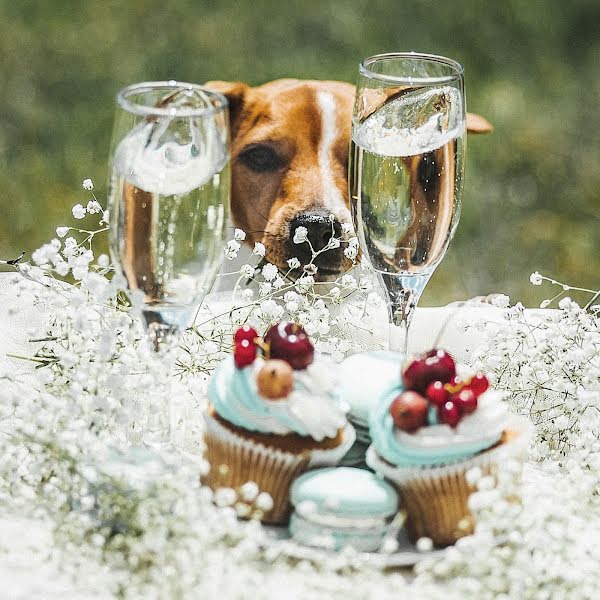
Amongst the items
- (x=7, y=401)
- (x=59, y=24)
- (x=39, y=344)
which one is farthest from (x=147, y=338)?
(x=59, y=24)

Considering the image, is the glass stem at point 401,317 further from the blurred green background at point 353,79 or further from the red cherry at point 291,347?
the blurred green background at point 353,79

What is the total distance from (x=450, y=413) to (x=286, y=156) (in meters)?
1.46

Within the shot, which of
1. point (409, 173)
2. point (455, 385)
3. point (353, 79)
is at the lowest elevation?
point (353, 79)

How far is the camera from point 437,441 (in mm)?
1329

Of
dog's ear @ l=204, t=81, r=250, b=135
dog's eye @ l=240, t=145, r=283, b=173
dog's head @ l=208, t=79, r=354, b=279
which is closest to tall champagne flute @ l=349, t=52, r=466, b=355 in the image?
dog's head @ l=208, t=79, r=354, b=279

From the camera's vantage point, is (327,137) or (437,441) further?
(327,137)

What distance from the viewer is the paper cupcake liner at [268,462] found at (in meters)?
1.37

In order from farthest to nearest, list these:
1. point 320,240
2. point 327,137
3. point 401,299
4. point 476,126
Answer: point 476,126, point 327,137, point 320,240, point 401,299

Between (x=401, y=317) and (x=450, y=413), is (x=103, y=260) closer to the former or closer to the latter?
(x=401, y=317)

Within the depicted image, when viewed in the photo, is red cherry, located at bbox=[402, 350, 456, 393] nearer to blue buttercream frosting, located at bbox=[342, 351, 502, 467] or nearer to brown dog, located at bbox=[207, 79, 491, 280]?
blue buttercream frosting, located at bbox=[342, 351, 502, 467]

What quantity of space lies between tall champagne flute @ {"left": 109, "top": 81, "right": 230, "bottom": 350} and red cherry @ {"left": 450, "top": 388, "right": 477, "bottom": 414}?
33 centimetres

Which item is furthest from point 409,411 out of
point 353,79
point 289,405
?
point 353,79

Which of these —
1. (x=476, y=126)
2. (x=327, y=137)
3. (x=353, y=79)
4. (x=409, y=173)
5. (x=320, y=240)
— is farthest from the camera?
(x=353, y=79)

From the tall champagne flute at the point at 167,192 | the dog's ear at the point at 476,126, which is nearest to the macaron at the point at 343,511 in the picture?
the tall champagne flute at the point at 167,192
